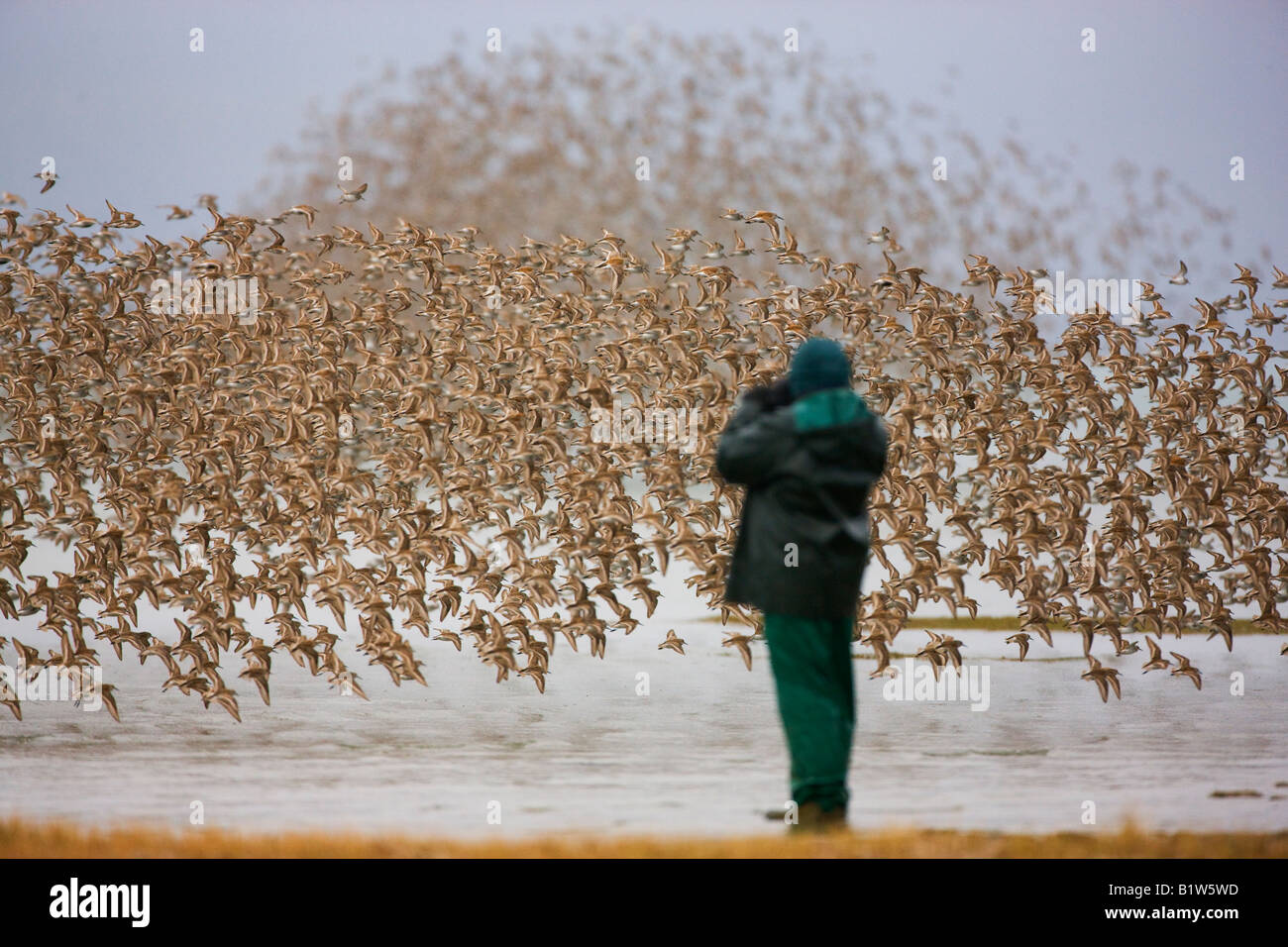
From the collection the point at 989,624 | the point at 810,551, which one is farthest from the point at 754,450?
the point at 989,624

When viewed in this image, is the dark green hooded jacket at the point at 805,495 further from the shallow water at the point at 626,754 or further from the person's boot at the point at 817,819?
the shallow water at the point at 626,754

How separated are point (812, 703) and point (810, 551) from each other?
41cm

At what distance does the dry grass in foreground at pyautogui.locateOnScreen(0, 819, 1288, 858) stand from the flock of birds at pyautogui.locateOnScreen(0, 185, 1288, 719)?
1896mm

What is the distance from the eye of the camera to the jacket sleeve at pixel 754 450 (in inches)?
139

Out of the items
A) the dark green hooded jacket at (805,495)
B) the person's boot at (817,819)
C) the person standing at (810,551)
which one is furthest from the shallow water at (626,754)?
the dark green hooded jacket at (805,495)

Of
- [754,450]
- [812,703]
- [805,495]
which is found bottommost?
[812,703]

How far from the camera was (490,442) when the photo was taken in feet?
18.5

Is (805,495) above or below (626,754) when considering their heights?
above

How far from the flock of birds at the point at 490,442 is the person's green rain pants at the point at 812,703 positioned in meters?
1.94

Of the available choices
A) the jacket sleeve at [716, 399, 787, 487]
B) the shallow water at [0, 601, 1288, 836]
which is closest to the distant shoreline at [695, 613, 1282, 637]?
the shallow water at [0, 601, 1288, 836]

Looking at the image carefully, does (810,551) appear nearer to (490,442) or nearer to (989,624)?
(490,442)

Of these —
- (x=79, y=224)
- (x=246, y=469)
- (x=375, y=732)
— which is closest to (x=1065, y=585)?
(x=375, y=732)

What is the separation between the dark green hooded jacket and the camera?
11.6ft
